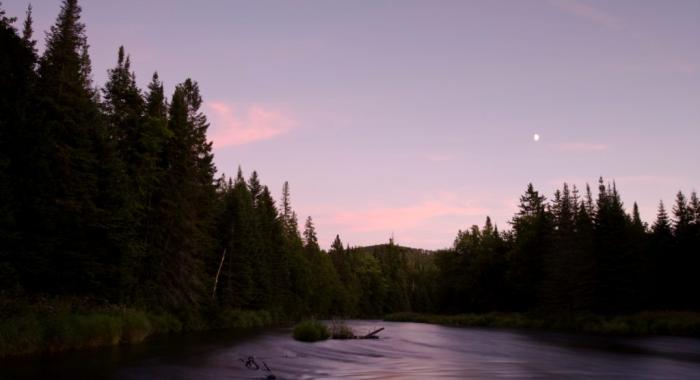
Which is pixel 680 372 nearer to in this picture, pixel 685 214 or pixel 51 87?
pixel 51 87

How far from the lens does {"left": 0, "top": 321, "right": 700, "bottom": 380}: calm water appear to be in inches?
795

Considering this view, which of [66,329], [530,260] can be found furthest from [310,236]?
[66,329]

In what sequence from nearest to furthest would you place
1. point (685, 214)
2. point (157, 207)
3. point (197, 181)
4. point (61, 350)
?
1. point (61, 350)
2. point (157, 207)
3. point (197, 181)
4. point (685, 214)

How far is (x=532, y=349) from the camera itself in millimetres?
34219

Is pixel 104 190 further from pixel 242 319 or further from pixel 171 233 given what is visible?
pixel 242 319

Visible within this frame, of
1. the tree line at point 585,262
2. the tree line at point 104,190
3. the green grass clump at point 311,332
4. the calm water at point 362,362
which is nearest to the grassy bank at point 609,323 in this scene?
the tree line at point 585,262

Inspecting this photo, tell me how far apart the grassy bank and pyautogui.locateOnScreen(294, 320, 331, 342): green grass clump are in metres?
29.0

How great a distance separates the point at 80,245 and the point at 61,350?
25.9ft

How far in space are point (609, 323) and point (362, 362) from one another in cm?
3865

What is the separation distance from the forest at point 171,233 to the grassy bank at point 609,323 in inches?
119

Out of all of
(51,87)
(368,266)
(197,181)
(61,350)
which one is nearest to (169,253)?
(197,181)

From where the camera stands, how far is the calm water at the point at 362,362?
2020 cm

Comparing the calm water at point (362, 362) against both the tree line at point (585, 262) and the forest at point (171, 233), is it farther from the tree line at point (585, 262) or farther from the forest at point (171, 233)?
the tree line at point (585, 262)

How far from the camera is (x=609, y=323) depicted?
55.1 meters
